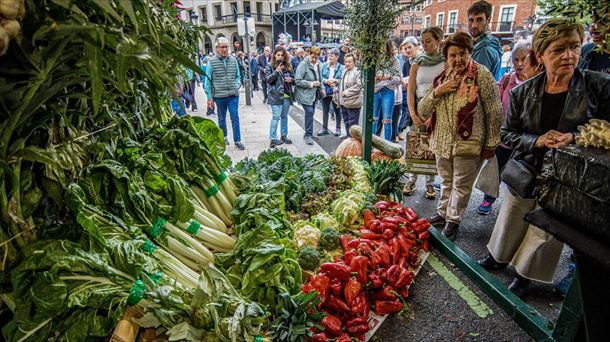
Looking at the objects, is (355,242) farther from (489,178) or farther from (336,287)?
(489,178)

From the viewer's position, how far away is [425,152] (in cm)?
424

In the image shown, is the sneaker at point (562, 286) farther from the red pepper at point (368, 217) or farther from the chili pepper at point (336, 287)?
the chili pepper at point (336, 287)

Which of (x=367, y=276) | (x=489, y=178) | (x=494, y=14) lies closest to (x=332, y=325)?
(x=367, y=276)

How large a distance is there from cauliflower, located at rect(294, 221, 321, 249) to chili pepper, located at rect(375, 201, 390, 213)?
2.54 feet

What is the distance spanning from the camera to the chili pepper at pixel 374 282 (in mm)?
2373

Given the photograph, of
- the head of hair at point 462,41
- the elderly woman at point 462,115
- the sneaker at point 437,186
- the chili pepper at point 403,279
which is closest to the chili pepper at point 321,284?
the chili pepper at point 403,279

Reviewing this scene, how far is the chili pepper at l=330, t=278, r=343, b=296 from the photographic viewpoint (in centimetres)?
224

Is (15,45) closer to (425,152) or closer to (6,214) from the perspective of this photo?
(6,214)

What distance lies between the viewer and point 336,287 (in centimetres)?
224

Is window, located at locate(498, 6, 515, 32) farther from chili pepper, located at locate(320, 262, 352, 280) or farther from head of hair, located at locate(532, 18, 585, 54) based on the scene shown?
chili pepper, located at locate(320, 262, 352, 280)

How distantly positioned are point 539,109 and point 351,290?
1.96 metres

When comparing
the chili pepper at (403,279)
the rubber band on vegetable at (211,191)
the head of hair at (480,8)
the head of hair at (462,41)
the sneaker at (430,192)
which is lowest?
the sneaker at (430,192)

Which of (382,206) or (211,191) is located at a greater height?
(211,191)

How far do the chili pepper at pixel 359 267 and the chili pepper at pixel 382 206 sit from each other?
88cm
